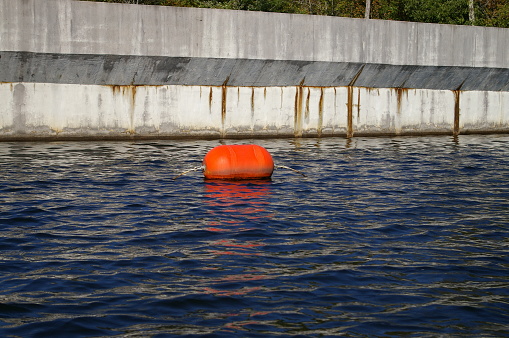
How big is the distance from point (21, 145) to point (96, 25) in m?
3.91

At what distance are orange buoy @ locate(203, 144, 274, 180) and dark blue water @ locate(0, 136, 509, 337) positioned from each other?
29 centimetres

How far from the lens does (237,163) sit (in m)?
14.2

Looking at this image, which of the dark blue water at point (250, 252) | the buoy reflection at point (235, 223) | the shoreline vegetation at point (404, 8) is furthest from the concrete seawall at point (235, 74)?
the buoy reflection at point (235, 223)

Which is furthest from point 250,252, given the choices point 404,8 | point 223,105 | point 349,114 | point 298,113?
point 404,8

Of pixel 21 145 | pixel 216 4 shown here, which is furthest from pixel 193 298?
pixel 216 4

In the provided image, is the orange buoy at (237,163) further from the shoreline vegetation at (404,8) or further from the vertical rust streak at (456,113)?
the shoreline vegetation at (404,8)

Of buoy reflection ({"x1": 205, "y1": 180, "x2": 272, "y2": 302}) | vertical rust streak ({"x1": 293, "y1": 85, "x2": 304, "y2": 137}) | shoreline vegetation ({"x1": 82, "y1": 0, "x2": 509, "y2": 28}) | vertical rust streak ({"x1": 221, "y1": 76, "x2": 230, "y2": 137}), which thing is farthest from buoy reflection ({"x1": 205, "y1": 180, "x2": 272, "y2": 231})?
shoreline vegetation ({"x1": 82, "y1": 0, "x2": 509, "y2": 28})

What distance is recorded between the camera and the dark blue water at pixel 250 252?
6.61m

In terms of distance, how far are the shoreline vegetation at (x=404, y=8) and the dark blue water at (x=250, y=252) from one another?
15620mm

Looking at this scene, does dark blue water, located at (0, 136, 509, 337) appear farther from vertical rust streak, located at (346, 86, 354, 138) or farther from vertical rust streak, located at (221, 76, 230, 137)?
vertical rust streak, located at (346, 86, 354, 138)

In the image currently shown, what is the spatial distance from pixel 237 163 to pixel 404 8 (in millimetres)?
20584

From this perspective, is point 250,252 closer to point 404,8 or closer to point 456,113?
point 456,113

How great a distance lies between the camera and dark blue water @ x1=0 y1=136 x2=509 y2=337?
661cm

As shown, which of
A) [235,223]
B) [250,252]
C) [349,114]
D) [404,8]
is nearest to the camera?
[250,252]
